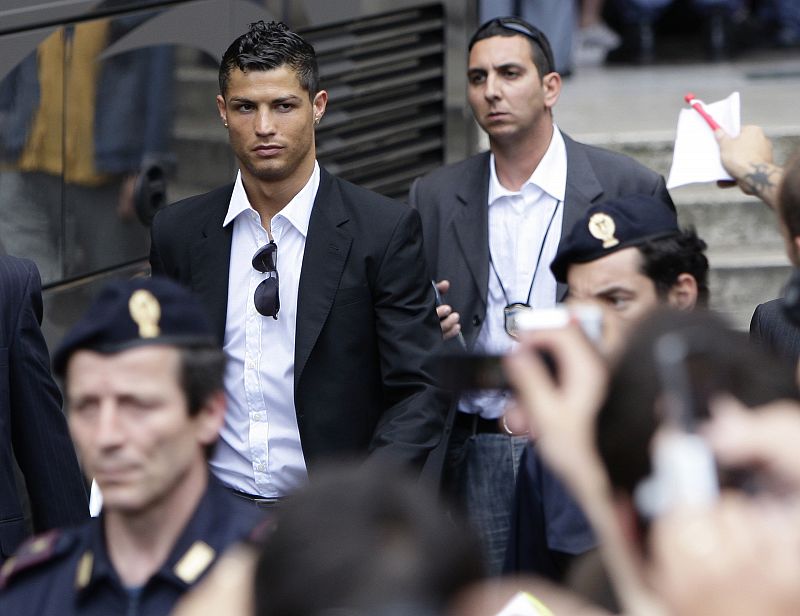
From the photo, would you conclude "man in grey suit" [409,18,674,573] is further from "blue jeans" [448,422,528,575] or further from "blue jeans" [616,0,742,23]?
"blue jeans" [616,0,742,23]

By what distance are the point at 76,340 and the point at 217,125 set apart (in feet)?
11.9

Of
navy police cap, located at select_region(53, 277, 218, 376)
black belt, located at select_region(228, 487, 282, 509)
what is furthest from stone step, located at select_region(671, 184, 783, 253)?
navy police cap, located at select_region(53, 277, 218, 376)

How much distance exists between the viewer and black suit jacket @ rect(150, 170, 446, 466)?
164 inches

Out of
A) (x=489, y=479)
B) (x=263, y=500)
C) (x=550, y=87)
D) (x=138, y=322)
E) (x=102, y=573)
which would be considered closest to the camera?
(x=102, y=573)

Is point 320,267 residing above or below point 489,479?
above

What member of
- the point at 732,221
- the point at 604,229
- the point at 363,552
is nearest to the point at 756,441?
the point at 363,552

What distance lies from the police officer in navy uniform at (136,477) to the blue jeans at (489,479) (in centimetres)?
211

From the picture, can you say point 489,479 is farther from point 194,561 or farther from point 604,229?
point 194,561

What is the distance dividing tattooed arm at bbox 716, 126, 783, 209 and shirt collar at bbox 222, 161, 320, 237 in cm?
113

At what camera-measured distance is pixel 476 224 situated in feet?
16.4

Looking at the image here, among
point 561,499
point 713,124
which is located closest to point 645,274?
point 561,499

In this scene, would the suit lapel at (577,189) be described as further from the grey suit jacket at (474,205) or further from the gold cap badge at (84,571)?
the gold cap badge at (84,571)

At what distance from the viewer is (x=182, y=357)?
9.09 feet

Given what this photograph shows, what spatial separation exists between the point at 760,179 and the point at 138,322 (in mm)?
2064
